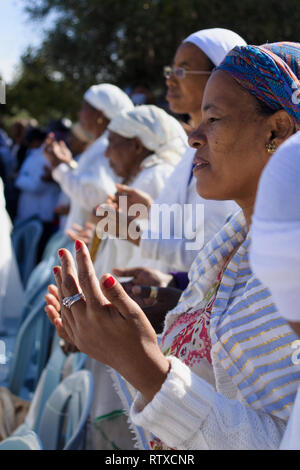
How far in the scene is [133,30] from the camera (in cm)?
822

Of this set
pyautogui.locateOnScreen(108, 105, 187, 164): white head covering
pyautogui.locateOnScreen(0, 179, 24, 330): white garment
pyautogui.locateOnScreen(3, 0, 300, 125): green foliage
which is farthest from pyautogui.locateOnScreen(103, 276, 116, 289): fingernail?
pyautogui.locateOnScreen(3, 0, 300, 125): green foliage

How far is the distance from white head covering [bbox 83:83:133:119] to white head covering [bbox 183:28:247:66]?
2091 millimetres

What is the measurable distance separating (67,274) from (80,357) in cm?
144

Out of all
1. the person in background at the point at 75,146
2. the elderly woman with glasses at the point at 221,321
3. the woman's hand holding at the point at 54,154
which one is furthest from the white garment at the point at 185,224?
the person in background at the point at 75,146

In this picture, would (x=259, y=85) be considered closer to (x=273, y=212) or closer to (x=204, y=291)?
(x=204, y=291)

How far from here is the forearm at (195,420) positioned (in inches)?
41.9

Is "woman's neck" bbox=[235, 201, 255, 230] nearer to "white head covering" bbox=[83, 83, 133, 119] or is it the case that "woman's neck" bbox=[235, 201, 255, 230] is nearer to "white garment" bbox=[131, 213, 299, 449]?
"white garment" bbox=[131, 213, 299, 449]

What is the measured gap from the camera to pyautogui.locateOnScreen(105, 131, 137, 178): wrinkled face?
3373 millimetres

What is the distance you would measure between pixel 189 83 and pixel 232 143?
1156 mm

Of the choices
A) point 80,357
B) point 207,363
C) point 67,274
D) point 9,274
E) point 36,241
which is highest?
point 67,274

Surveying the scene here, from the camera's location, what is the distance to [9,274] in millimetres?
3543

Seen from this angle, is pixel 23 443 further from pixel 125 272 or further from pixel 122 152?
pixel 122 152

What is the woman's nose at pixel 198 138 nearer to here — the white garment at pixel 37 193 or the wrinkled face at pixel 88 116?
the wrinkled face at pixel 88 116

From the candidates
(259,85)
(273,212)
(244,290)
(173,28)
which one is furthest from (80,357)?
(173,28)
